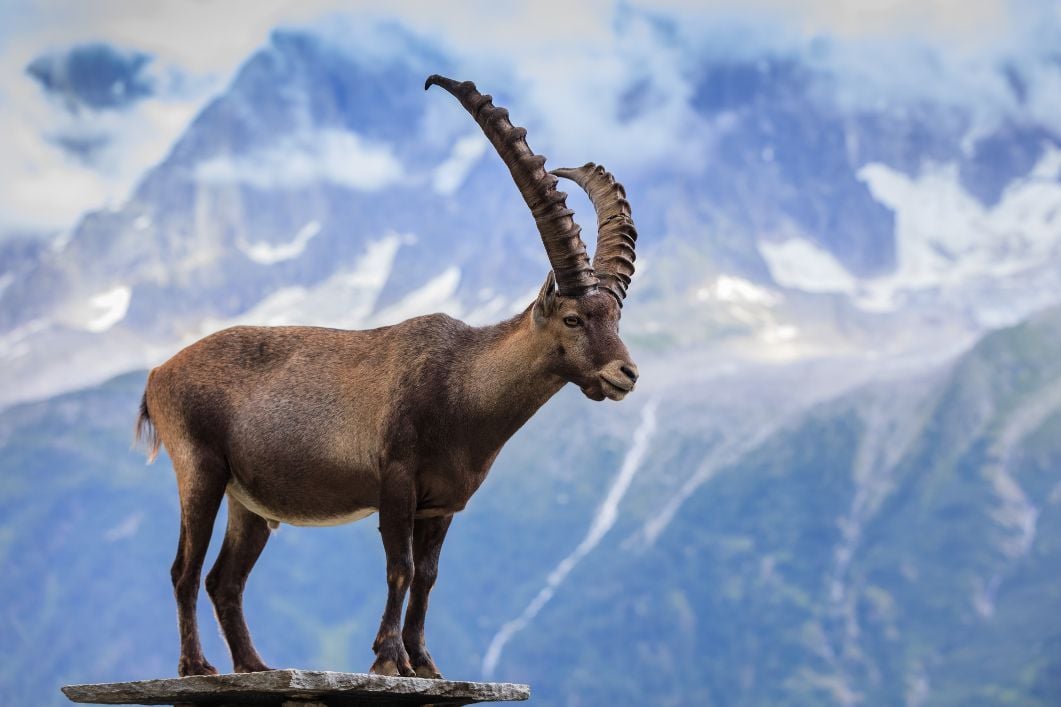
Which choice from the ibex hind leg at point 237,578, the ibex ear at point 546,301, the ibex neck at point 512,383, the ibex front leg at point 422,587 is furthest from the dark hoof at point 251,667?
the ibex ear at point 546,301

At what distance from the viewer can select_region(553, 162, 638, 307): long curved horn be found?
12.3 meters

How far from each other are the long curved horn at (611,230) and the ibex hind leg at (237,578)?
Answer: 11.9 ft

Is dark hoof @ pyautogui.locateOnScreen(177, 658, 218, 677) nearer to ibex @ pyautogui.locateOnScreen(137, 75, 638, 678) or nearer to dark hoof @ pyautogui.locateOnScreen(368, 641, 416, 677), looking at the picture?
ibex @ pyautogui.locateOnScreen(137, 75, 638, 678)

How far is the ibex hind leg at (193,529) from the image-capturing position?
40.0 feet

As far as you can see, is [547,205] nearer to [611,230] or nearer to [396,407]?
[611,230]

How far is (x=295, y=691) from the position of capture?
418 inches

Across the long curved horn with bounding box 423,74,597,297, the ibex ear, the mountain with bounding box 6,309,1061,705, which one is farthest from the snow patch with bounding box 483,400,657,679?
the long curved horn with bounding box 423,74,597,297

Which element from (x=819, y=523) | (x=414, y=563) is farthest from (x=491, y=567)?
(x=414, y=563)

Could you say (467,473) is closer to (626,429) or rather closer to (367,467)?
(367,467)

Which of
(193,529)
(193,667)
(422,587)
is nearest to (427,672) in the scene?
(422,587)

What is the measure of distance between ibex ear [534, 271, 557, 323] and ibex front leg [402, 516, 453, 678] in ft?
5.96

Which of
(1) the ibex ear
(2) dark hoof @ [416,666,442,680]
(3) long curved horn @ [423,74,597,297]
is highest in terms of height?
(3) long curved horn @ [423,74,597,297]

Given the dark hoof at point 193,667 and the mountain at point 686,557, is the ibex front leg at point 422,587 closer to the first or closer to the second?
the dark hoof at point 193,667

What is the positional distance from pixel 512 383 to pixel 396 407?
2.99 ft
